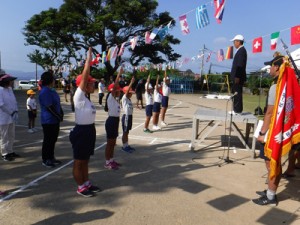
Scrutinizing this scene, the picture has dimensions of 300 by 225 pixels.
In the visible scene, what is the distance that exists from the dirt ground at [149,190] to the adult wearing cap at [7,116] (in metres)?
0.35

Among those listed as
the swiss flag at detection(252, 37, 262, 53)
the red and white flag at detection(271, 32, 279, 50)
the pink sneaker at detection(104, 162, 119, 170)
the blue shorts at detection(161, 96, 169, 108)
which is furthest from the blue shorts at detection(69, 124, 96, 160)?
the swiss flag at detection(252, 37, 262, 53)

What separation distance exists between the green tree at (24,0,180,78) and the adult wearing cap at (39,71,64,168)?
88.6 ft

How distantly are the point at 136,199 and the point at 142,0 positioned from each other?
106 ft

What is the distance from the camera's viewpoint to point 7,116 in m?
6.54

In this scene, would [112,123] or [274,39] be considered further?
[274,39]

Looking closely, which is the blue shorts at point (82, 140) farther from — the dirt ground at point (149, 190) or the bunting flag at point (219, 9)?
the bunting flag at point (219, 9)

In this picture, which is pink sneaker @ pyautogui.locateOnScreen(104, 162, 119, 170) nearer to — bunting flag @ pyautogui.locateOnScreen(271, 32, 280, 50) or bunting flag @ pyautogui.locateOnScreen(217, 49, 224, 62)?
bunting flag @ pyautogui.locateOnScreen(271, 32, 280, 50)

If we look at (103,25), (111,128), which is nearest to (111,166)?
(111,128)

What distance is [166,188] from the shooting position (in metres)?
5.25

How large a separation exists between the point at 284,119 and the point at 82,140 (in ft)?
9.76

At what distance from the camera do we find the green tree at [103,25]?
107ft

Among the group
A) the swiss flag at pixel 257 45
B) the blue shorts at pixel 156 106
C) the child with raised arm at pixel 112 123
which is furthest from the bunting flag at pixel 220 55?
the child with raised arm at pixel 112 123

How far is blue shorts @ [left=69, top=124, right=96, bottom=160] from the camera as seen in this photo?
4566 millimetres

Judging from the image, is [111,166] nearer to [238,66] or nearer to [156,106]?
[238,66]
